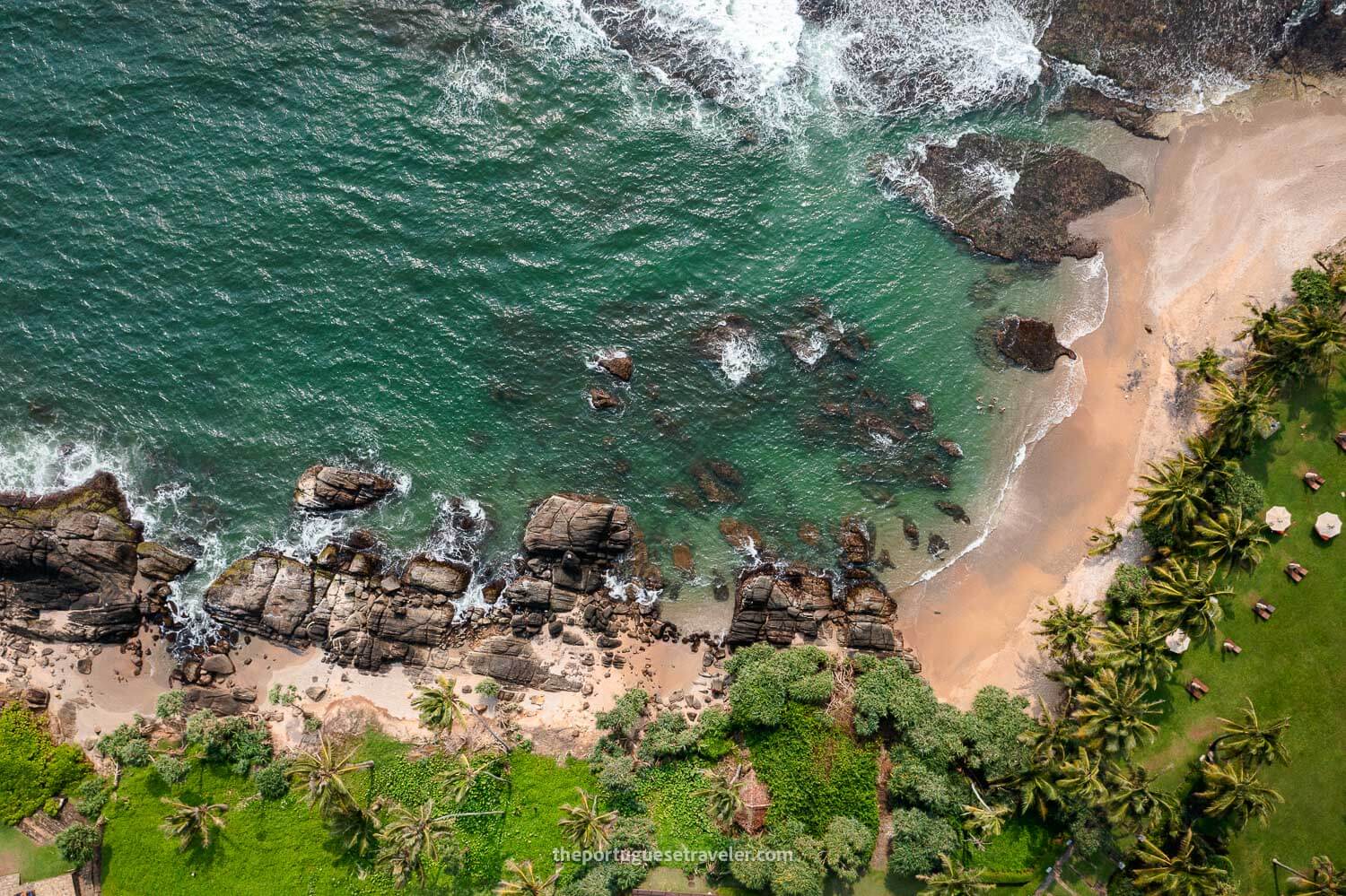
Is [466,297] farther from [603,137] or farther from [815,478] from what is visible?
[815,478]

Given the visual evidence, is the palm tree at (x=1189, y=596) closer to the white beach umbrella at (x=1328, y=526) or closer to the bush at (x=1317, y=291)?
the white beach umbrella at (x=1328, y=526)

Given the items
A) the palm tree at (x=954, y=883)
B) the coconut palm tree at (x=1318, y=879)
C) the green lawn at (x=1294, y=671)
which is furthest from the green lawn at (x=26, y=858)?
the coconut palm tree at (x=1318, y=879)

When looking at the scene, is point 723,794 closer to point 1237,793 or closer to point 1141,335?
point 1237,793

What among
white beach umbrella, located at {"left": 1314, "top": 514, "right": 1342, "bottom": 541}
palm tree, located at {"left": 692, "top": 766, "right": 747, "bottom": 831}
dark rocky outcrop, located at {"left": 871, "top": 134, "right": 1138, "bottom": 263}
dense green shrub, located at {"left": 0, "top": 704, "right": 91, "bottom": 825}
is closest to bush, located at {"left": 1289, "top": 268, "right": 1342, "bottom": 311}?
dark rocky outcrop, located at {"left": 871, "top": 134, "right": 1138, "bottom": 263}

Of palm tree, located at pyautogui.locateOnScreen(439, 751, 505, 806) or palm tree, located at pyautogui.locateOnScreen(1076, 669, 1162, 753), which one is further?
palm tree, located at pyautogui.locateOnScreen(439, 751, 505, 806)

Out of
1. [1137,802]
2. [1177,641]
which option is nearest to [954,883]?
[1137,802]

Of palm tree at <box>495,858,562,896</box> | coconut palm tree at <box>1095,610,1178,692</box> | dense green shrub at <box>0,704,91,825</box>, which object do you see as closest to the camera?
palm tree at <box>495,858,562,896</box>

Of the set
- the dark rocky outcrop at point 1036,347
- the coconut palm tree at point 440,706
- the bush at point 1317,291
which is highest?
the bush at point 1317,291

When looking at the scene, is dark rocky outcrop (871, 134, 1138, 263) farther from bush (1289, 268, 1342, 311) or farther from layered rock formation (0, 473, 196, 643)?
layered rock formation (0, 473, 196, 643)
